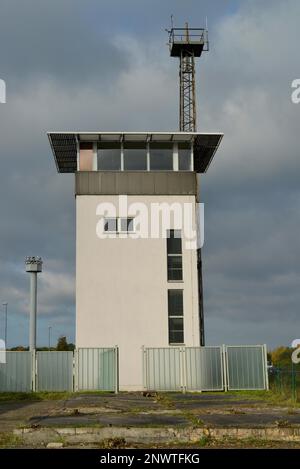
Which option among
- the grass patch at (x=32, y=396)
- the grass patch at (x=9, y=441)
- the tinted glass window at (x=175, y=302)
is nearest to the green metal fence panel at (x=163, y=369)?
the tinted glass window at (x=175, y=302)

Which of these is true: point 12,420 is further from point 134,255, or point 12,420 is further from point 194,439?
point 134,255

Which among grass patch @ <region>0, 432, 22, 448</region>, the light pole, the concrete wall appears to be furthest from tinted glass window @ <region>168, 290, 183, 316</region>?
the light pole

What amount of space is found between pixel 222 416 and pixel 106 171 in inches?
714

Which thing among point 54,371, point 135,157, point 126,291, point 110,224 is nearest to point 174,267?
point 126,291

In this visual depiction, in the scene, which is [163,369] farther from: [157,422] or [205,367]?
[157,422]

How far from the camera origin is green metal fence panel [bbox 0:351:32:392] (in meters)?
26.1

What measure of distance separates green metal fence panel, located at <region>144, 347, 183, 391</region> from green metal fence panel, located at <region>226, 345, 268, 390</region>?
6.76 feet

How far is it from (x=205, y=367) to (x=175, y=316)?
3.04 m

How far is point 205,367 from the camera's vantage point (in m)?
26.1

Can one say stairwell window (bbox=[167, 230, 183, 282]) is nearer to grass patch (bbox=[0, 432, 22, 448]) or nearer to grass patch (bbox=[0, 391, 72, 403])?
grass patch (bbox=[0, 391, 72, 403])

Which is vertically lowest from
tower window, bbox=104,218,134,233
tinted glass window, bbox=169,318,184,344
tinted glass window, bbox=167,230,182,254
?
tinted glass window, bbox=169,318,184,344

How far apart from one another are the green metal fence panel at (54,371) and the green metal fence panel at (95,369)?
1.22 ft

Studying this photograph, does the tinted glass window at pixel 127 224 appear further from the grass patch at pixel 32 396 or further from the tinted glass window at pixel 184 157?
the grass patch at pixel 32 396
